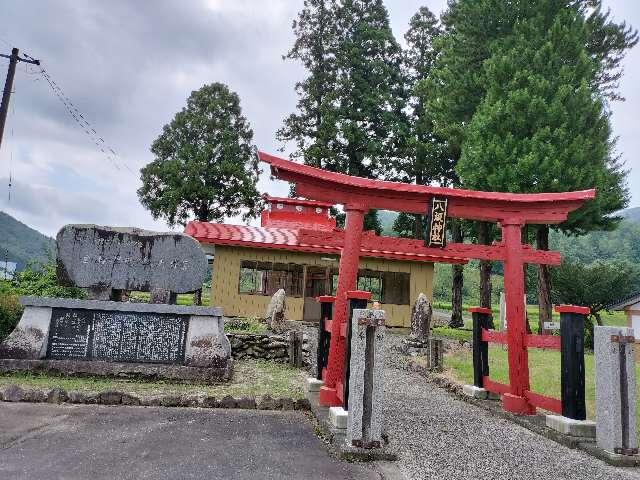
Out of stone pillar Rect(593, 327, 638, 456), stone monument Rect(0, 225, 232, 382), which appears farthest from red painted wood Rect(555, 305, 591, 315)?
stone monument Rect(0, 225, 232, 382)

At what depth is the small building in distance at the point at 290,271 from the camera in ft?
52.0

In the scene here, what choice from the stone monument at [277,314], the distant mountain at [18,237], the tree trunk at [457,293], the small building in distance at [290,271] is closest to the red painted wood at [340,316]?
the stone monument at [277,314]

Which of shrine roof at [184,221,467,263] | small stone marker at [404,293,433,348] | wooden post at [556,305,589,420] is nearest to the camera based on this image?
wooden post at [556,305,589,420]

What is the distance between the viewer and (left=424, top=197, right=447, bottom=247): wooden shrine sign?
6.31 m

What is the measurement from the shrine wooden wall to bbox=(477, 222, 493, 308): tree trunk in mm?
2830

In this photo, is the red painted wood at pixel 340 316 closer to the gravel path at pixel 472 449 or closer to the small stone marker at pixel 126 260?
the gravel path at pixel 472 449

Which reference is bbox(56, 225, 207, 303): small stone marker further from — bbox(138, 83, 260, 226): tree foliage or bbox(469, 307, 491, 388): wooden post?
bbox(138, 83, 260, 226): tree foliage

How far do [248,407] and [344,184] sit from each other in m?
3.40

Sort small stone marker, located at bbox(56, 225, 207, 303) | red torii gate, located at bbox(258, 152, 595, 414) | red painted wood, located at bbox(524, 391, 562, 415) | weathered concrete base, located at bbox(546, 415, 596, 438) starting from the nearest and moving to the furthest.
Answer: weathered concrete base, located at bbox(546, 415, 596, 438)
red painted wood, located at bbox(524, 391, 562, 415)
red torii gate, located at bbox(258, 152, 595, 414)
small stone marker, located at bbox(56, 225, 207, 303)

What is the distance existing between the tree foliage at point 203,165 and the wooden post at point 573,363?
1969 cm


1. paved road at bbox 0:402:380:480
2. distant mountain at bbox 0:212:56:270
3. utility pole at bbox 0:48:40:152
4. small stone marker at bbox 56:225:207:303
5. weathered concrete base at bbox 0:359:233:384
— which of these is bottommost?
paved road at bbox 0:402:380:480

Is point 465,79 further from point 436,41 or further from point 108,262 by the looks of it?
point 108,262

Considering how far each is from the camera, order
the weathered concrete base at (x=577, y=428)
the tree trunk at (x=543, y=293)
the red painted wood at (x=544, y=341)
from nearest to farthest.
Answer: the weathered concrete base at (x=577, y=428) < the red painted wood at (x=544, y=341) < the tree trunk at (x=543, y=293)

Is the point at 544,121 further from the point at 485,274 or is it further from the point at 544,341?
the point at 544,341
